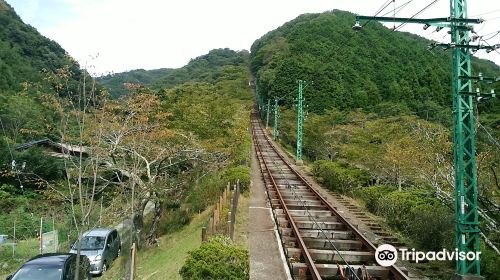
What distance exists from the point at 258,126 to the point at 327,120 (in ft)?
129

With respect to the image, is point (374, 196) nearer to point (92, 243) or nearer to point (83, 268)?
point (92, 243)

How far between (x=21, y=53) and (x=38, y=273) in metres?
64.3

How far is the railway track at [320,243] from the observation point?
33.6ft

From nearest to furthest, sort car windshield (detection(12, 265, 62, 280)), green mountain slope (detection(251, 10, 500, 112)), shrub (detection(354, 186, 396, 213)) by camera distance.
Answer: car windshield (detection(12, 265, 62, 280))
shrub (detection(354, 186, 396, 213))
green mountain slope (detection(251, 10, 500, 112))

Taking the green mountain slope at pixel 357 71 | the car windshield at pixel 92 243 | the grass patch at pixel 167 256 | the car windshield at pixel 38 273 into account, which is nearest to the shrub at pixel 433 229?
the grass patch at pixel 167 256

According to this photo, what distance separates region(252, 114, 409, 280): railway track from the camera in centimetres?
1023

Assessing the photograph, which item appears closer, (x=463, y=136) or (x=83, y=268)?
(x=463, y=136)

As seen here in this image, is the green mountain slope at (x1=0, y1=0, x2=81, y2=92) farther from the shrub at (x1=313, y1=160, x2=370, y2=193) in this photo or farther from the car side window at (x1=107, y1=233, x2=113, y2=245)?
the car side window at (x1=107, y1=233, x2=113, y2=245)

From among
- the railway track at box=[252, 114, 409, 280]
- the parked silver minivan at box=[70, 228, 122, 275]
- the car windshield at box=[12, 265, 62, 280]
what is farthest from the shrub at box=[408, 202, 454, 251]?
the parked silver minivan at box=[70, 228, 122, 275]

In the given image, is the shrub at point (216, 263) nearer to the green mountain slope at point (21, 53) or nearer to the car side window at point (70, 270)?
the car side window at point (70, 270)

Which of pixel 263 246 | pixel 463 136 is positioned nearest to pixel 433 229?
pixel 463 136

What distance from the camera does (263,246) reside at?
42.1 feet

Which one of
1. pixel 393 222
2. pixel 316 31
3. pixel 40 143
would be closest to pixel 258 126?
pixel 316 31

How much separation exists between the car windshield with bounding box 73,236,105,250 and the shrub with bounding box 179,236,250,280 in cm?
881
